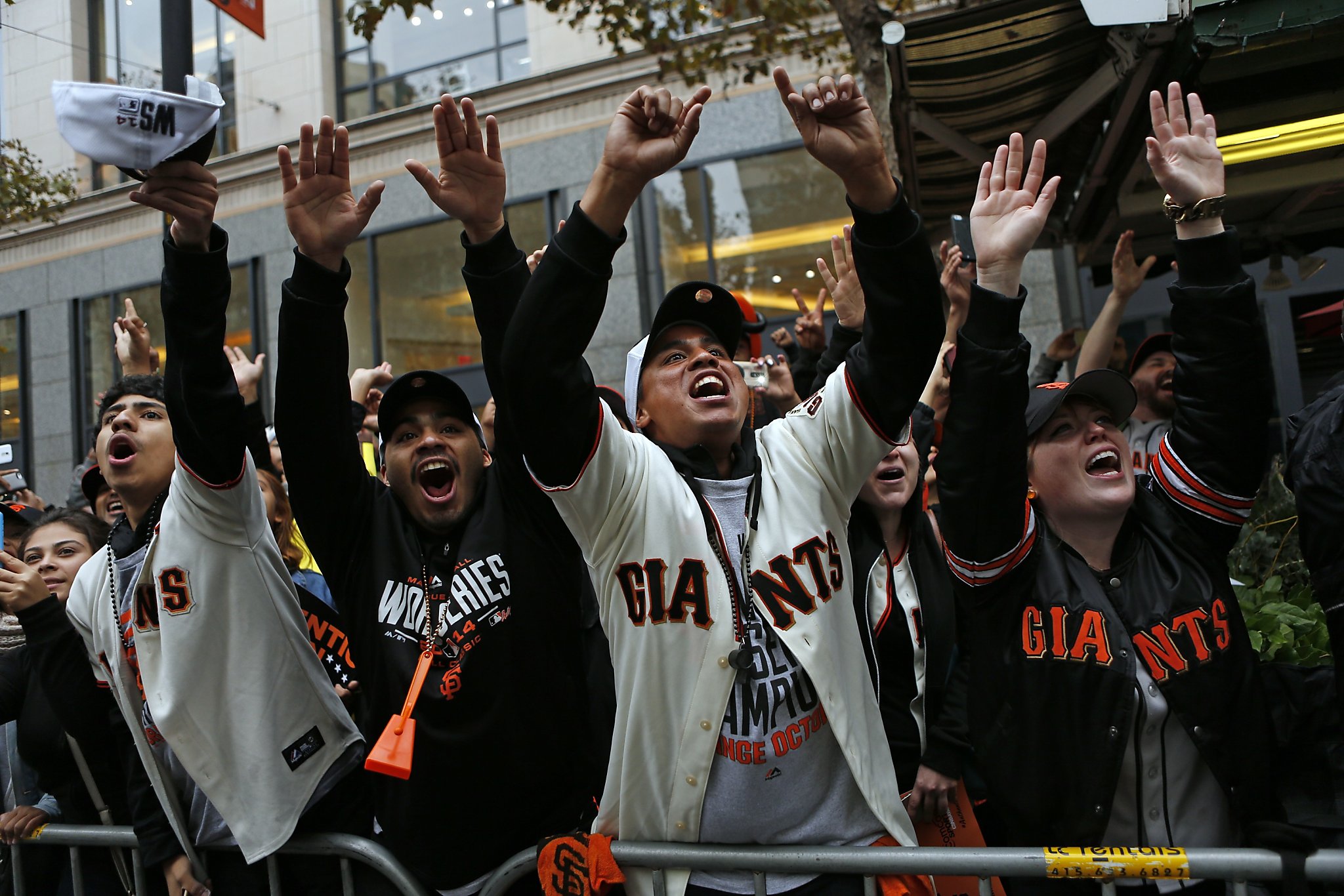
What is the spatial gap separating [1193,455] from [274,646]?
259 centimetres

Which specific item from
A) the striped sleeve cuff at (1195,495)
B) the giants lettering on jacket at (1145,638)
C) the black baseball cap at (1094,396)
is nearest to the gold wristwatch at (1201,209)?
the black baseball cap at (1094,396)

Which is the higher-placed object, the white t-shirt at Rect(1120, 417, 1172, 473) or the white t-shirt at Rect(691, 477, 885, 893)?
the white t-shirt at Rect(1120, 417, 1172, 473)

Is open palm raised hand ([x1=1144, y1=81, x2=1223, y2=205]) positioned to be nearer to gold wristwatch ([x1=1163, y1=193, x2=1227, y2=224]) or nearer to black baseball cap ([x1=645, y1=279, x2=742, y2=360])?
gold wristwatch ([x1=1163, y1=193, x2=1227, y2=224])

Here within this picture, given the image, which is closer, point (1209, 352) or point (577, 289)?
point (577, 289)

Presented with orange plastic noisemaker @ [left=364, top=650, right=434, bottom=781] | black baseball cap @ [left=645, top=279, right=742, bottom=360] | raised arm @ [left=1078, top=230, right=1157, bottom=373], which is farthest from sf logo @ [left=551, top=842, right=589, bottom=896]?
raised arm @ [left=1078, top=230, right=1157, bottom=373]

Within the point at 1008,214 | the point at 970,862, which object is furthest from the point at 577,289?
the point at 970,862

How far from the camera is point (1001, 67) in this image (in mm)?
4688

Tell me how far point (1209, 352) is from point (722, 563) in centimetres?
129

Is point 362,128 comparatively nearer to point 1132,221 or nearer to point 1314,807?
point 1132,221

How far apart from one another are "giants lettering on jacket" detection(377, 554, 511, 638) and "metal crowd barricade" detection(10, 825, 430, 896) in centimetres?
64

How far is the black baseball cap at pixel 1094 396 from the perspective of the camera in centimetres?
275

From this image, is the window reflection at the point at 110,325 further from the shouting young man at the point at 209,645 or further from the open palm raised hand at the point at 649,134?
the open palm raised hand at the point at 649,134

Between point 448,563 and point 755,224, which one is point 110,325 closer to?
point 755,224

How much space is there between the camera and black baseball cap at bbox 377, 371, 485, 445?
9.98 feet
